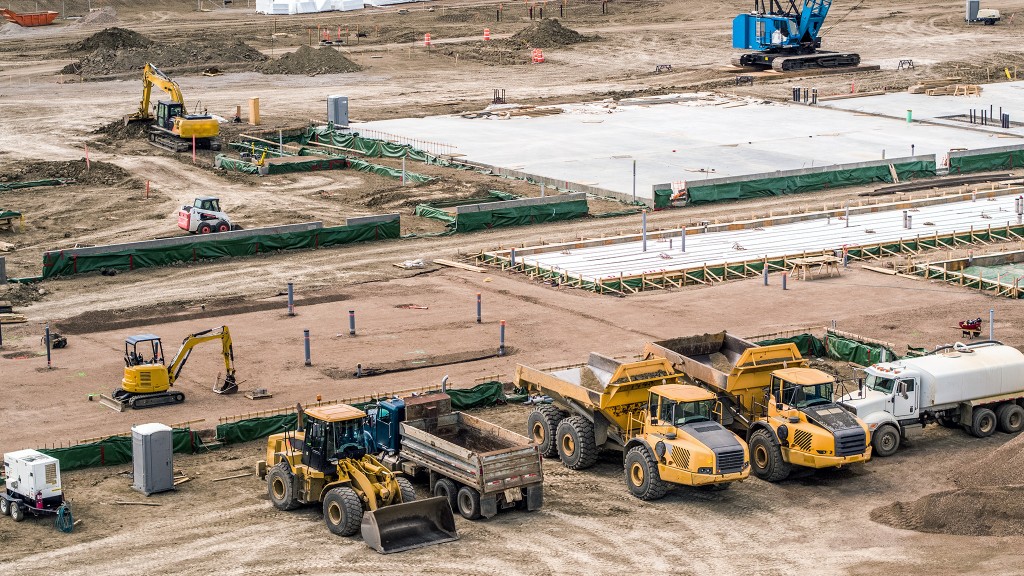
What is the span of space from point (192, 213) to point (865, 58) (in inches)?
2633

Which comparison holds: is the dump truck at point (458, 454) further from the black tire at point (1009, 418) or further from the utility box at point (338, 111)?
the utility box at point (338, 111)

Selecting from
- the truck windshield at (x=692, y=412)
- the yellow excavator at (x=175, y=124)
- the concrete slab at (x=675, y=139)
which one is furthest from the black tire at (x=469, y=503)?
the yellow excavator at (x=175, y=124)

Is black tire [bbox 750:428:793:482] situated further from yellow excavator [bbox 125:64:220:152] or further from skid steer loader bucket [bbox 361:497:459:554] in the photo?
yellow excavator [bbox 125:64:220:152]

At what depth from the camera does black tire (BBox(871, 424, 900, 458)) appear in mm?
32844

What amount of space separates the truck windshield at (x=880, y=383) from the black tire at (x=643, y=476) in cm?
649

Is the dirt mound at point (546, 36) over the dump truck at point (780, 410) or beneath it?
over

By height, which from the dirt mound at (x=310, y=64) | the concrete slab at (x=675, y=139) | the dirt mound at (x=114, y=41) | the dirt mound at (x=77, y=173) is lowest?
the dirt mound at (x=77, y=173)

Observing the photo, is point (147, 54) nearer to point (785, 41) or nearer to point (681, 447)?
point (785, 41)

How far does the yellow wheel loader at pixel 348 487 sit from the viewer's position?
90.1ft

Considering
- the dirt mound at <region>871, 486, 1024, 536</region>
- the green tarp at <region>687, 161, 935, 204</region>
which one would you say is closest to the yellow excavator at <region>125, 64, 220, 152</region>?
the green tarp at <region>687, 161, 935, 204</region>

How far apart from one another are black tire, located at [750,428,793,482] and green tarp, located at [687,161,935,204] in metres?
31.9

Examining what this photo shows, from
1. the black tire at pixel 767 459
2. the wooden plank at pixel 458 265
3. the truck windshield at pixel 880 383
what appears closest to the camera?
the black tire at pixel 767 459

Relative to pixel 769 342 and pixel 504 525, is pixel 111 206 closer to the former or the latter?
pixel 769 342

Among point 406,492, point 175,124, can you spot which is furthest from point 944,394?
point 175,124
